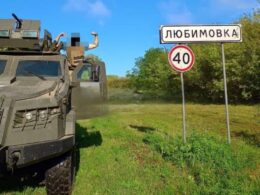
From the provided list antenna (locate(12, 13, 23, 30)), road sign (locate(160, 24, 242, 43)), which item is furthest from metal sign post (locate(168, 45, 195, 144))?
antenna (locate(12, 13, 23, 30))

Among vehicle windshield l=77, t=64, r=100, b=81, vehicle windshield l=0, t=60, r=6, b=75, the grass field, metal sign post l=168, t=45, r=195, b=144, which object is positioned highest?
metal sign post l=168, t=45, r=195, b=144

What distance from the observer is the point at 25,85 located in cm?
759

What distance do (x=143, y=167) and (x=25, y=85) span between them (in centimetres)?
288

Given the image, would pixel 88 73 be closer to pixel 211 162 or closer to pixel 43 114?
pixel 43 114

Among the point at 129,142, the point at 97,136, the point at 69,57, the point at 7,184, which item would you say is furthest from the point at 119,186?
A: the point at 97,136

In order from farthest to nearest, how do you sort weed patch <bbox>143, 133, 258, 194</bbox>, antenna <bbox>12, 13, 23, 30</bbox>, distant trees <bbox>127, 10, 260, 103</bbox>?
distant trees <bbox>127, 10, 260, 103</bbox>
antenna <bbox>12, 13, 23, 30</bbox>
weed patch <bbox>143, 133, 258, 194</bbox>

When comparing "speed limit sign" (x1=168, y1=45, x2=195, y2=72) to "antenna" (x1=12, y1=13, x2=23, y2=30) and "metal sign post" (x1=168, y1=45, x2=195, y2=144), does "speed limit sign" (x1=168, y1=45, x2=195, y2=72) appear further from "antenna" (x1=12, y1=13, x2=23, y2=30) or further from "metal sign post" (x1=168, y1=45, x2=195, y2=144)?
"antenna" (x1=12, y1=13, x2=23, y2=30)

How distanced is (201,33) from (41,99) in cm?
523

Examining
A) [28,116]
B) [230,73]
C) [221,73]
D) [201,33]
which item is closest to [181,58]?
[201,33]

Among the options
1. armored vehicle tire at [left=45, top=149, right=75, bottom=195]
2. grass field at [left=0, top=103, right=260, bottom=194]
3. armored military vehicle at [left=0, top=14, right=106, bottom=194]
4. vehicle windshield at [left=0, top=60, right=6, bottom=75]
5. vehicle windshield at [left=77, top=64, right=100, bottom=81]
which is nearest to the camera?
armored military vehicle at [left=0, top=14, right=106, bottom=194]

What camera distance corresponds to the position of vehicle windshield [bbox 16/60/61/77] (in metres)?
8.53

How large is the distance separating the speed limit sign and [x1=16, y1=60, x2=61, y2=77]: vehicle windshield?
3133 millimetres

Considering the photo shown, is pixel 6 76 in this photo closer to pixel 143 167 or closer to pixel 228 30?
pixel 143 167

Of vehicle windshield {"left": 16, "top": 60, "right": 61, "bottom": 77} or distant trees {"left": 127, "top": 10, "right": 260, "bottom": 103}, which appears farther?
distant trees {"left": 127, "top": 10, "right": 260, "bottom": 103}
